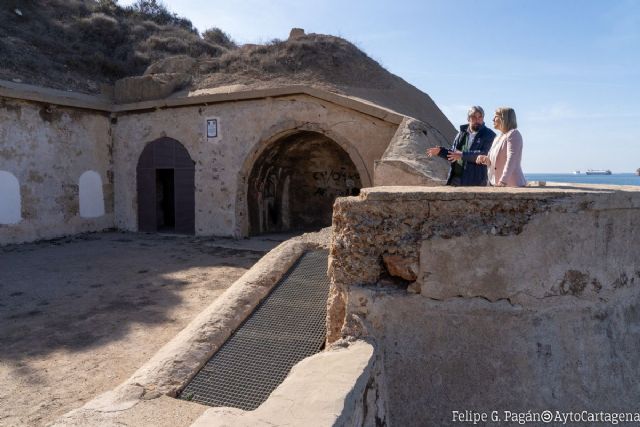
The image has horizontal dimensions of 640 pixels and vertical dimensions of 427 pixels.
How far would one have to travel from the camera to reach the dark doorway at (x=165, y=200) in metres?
14.4

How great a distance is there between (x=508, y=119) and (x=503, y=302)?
5.59ft

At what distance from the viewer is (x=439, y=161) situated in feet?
26.0

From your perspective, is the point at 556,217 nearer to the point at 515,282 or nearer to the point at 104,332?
the point at 515,282

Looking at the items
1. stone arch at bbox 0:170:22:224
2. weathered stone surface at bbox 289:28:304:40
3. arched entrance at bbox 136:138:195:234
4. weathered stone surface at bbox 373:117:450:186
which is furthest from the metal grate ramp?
weathered stone surface at bbox 289:28:304:40

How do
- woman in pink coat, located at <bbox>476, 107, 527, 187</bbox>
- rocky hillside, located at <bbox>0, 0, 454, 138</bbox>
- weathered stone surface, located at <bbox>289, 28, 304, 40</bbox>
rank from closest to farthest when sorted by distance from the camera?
woman in pink coat, located at <bbox>476, 107, 527, 187</bbox>
rocky hillside, located at <bbox>0, 0, 454, 138</bbox>
weathered stone surface, located at <bbox>289, 28, 304, 40</bbox>

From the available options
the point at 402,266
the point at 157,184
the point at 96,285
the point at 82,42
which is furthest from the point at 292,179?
the point at 82,42

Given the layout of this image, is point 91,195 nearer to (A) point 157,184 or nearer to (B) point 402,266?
(A) point 157,184

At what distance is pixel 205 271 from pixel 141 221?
19.0 ft

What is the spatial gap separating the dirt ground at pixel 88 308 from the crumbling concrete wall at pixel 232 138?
1284 millimetres

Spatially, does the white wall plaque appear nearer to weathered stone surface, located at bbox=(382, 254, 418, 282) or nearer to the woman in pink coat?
the woman in pink coat

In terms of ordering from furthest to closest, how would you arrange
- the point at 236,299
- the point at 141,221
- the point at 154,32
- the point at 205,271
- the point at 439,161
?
the point at 154,32 < the point at 141,221 < the point at 205,271 < the point at 439,161 < the point at 236,299

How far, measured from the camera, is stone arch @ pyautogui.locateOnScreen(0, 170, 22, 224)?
1093 cm

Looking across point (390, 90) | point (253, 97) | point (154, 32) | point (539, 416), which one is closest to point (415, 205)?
point (539, 416)

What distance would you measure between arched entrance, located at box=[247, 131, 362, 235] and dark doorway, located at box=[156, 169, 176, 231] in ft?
10.5
